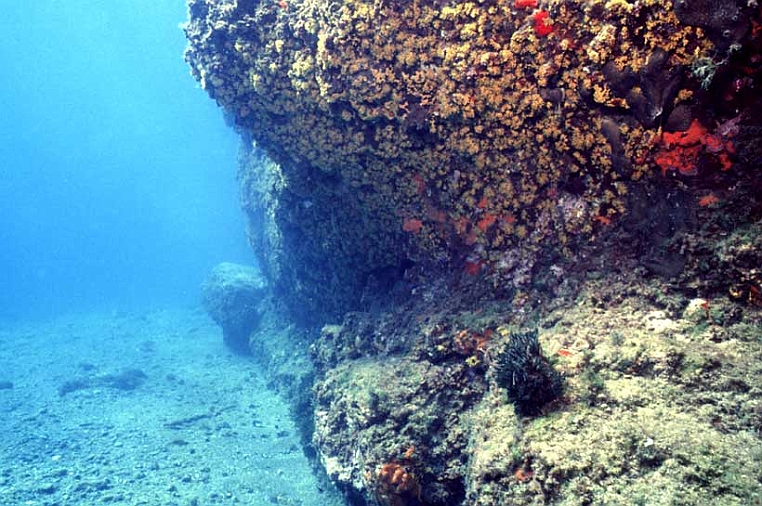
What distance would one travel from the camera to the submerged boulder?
23.4 metres

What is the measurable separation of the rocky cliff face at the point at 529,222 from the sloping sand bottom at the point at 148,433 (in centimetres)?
443

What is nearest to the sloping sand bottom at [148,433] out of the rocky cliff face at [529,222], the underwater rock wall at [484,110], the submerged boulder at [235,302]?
the submerged boulder at [235,302]

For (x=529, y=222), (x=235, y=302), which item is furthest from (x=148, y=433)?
(x=529, y=222)

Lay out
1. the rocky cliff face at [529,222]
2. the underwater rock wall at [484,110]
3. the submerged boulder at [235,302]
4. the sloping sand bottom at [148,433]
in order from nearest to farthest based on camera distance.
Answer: the rocky cliff face at [529,222]
the underwater rock wall at [484,110]
the sloping sand bottom at [148,433]
the submerged boulder at [235,302]

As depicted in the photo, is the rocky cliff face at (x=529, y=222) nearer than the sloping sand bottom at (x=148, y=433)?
Yes

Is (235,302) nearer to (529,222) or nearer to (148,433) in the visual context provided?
(148,433)

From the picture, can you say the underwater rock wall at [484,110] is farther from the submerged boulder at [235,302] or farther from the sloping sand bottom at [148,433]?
the submerged boulder at [235,302]

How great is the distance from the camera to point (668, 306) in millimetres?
5094

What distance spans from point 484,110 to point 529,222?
196 cm

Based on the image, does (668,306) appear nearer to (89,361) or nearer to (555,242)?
(555,242)

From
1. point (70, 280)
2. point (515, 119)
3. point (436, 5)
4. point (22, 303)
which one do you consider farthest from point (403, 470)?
point (70, 280)

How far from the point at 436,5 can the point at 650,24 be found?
122 inches

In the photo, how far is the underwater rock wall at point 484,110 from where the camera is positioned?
498 cm

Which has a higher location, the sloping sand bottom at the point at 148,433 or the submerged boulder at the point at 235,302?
the submerged boulder at the point at 235,302
